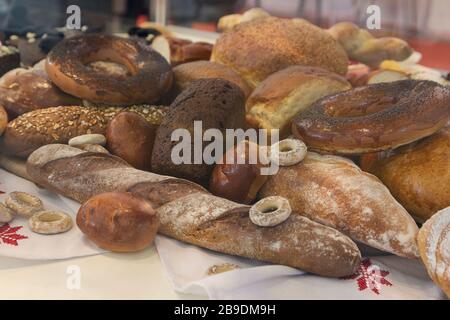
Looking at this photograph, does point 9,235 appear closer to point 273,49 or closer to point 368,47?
point 273,49

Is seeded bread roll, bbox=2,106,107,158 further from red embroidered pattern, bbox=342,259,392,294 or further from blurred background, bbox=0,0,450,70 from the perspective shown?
blurred background, bbox=0,0,450,70

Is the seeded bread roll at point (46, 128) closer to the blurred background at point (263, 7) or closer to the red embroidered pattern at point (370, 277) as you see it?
the red embroidered pattern at point (370, 277)

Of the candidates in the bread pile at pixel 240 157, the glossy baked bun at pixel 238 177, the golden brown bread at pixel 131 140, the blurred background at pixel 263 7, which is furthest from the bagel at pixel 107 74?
the blurred background at pixel 263 7

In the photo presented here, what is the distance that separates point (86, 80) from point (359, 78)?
0.74m

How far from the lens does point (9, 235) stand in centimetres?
91

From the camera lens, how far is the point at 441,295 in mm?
791

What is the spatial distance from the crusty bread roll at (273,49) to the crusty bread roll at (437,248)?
742 millimetres

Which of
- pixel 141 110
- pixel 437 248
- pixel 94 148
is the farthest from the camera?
pixel 141 110

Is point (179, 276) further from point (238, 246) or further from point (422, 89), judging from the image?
point (422, 89)

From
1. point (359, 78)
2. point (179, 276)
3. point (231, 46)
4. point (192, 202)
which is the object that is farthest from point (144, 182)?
point (359, 78)

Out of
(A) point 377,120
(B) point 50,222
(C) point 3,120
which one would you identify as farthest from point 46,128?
(A) point 377,120

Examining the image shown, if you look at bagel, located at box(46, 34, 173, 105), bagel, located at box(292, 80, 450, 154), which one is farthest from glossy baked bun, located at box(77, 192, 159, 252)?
bagel, located at box(46, 34, 173, 105)

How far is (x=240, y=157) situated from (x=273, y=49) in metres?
0.56
